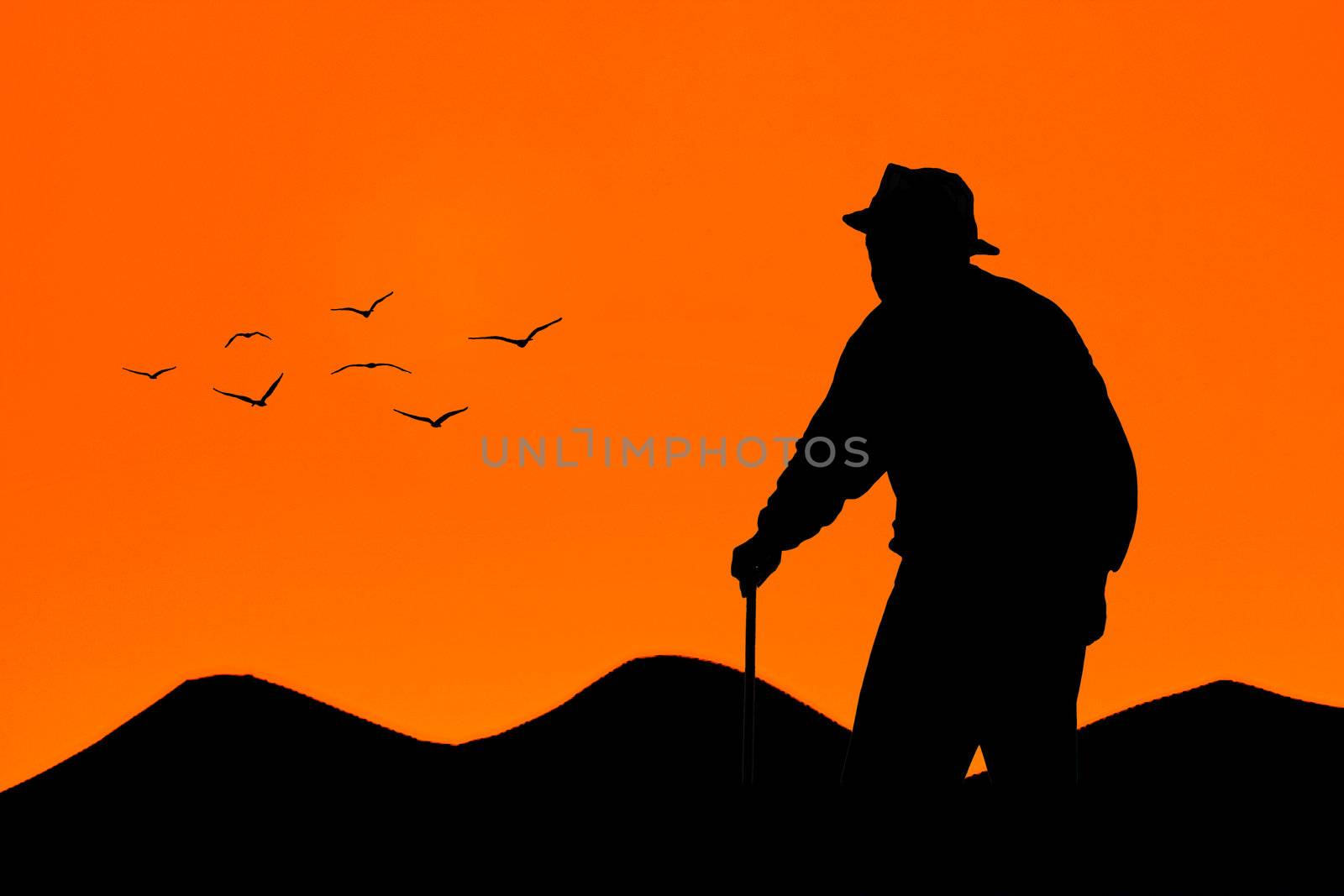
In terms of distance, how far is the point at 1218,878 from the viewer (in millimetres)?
2814

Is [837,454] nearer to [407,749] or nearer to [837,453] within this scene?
[837,453]

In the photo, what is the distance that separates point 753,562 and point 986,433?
57 centimetres

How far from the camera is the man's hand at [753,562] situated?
8.77 ft

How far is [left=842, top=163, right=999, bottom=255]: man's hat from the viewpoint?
8.18 feet

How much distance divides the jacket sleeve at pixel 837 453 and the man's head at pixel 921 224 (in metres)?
0.13

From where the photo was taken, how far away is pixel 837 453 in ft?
8.46

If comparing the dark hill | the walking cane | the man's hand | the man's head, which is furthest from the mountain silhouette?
the man's head

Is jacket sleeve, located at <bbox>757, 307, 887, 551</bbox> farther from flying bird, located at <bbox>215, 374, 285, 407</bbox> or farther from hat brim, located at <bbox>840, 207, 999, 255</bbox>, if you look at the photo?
flying bird, located at <bbox>215, 374, 285, 407</bbox>

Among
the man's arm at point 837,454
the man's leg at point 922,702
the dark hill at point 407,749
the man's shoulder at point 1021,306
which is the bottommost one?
the dark hill at point 407,749

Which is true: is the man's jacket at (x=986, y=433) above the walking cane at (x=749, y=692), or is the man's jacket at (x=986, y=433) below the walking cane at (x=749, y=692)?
above

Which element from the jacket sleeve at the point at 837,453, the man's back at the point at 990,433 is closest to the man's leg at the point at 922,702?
the man's back at the point at 990,433

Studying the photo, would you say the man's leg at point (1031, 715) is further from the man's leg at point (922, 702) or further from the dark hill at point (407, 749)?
the dark hill at point (407, 749)

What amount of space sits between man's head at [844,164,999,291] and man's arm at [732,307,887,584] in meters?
0.13

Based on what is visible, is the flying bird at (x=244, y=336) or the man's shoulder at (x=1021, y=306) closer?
the man's shoulder at (x=1021, y=306)
